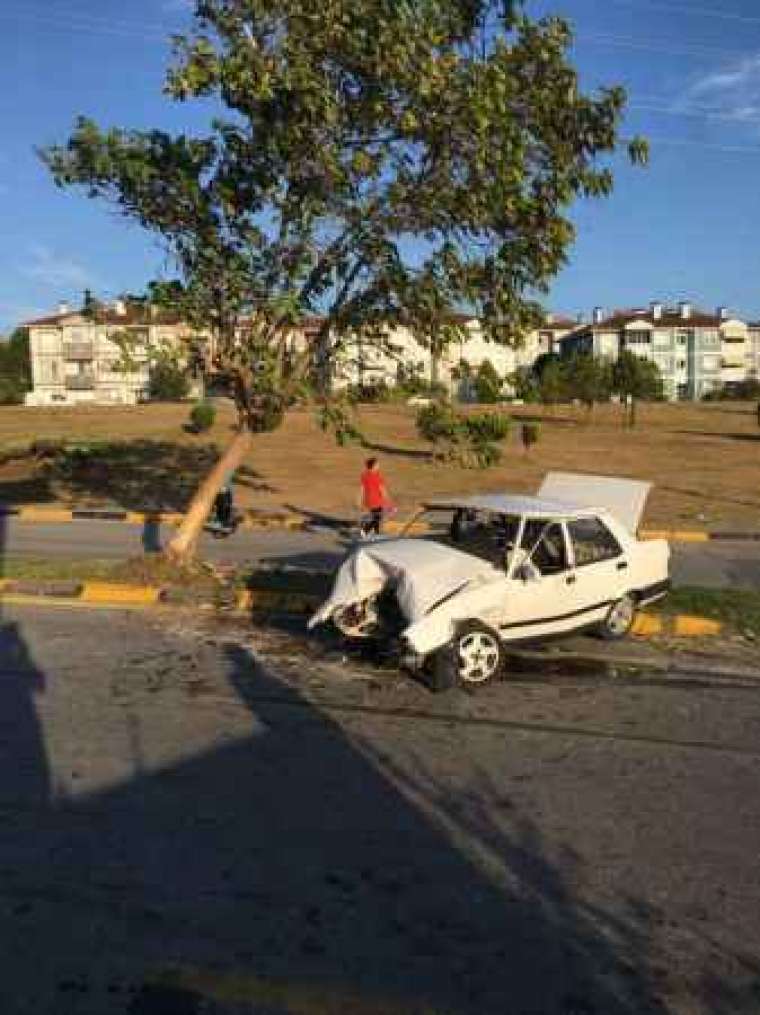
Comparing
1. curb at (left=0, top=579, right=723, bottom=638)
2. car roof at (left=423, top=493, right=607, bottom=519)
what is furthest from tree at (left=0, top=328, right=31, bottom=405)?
car roof at (left=423, top=493, right=607, bottom=519)

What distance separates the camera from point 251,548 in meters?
17.5

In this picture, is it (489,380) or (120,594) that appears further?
(120,594)

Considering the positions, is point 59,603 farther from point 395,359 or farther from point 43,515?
point 43,515

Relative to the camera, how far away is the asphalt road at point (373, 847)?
4020 mm

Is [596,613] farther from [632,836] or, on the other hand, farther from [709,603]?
[632,836]

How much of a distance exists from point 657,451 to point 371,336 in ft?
91.0

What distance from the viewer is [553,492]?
1106cm

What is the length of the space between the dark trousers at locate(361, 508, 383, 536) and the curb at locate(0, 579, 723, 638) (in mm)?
5913

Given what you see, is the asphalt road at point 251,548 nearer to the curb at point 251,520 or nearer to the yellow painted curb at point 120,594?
the curb at point 251,520

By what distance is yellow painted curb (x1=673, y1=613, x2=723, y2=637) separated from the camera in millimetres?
10609

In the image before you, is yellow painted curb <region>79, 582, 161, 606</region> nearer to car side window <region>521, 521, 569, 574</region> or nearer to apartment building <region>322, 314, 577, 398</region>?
apartment building <region>322, 314, 577, 398</region>

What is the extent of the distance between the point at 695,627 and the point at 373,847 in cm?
641

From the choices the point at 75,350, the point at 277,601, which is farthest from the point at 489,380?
the point at 75,350

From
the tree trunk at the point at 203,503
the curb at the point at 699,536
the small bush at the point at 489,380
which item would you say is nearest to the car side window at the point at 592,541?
the small bush at the point at 489,380
